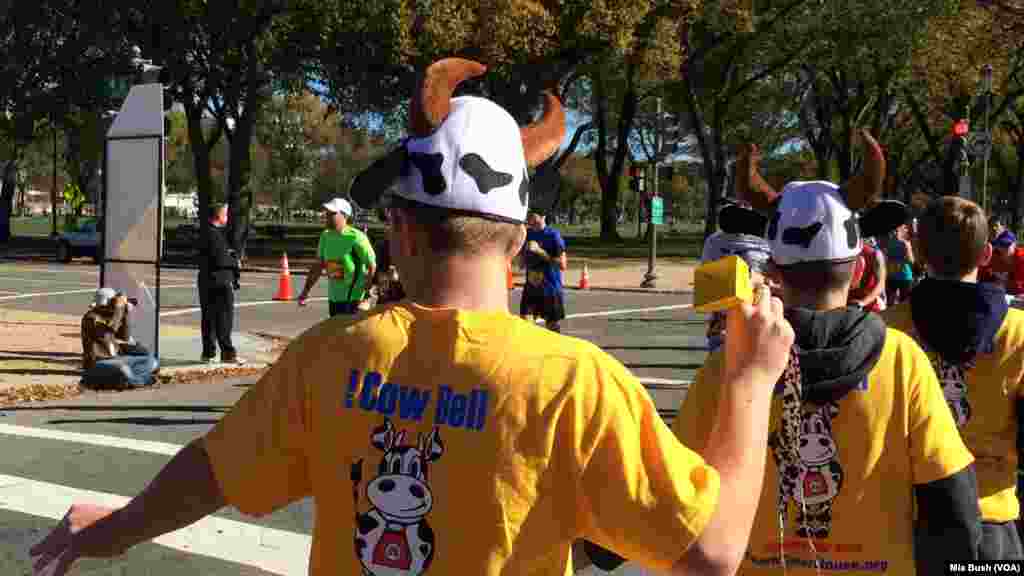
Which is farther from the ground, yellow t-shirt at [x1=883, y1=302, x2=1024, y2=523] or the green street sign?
the green street sign

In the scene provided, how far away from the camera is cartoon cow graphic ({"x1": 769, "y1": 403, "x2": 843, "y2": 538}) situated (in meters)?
2.57

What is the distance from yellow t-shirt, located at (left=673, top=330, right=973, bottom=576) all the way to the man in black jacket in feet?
34.9

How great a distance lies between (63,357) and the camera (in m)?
13.5

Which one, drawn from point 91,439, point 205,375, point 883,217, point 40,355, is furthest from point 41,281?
point 883,217

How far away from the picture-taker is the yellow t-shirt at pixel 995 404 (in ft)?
10.9

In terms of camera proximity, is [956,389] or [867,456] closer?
[867,456]

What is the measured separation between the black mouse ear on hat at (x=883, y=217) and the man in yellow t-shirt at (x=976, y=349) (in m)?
0.65

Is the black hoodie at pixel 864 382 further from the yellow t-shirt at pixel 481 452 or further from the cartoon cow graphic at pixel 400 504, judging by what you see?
the cartoon cow graphic at pixel 400 504

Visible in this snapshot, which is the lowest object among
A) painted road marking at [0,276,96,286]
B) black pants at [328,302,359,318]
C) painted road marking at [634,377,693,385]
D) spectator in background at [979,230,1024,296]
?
painted road marking at [0,276,96,286]

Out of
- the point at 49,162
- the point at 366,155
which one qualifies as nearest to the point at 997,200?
the point at 366,155

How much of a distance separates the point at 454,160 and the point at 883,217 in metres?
1.42

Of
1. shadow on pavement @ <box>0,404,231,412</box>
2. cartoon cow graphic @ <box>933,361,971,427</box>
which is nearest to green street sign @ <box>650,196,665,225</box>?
shadow on pavement @ <box>0,404,231,412</box>

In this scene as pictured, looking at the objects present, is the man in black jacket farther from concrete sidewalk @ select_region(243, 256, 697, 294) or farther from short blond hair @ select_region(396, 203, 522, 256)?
concrete sidewalk @ select_region(243, 256, 697, 294)

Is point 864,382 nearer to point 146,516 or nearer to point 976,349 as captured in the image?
point 976,349
